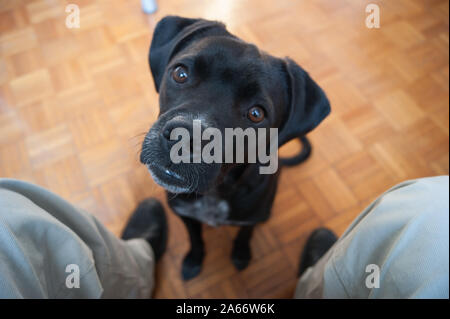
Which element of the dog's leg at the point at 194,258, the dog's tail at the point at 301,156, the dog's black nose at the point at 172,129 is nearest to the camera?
the dog's black nose at the point at 172,129

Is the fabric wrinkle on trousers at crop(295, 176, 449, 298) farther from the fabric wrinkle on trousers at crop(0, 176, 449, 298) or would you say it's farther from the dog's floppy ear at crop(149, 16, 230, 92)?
the dog's floppy ear at crop(149, 16, 230, 92)

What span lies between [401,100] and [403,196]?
1.81 m

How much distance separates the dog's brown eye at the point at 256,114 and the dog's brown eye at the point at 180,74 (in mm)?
256

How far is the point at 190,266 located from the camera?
1.75 m

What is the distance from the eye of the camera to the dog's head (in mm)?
973

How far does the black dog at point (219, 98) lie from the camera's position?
3.22ft

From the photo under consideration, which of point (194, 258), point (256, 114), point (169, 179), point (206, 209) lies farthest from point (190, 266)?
point (256, 114)

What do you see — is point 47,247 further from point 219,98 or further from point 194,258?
point 194,258

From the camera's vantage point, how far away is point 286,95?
3.82 feet

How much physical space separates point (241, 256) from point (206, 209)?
0.54 metres

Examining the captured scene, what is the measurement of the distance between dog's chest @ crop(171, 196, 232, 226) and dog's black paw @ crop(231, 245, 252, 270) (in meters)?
0.37

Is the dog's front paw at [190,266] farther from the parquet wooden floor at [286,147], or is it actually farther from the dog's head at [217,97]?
the dog's head at [217,97]

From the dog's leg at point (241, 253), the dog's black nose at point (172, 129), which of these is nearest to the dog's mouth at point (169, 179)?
the dog's black nose at point (172, 129)
